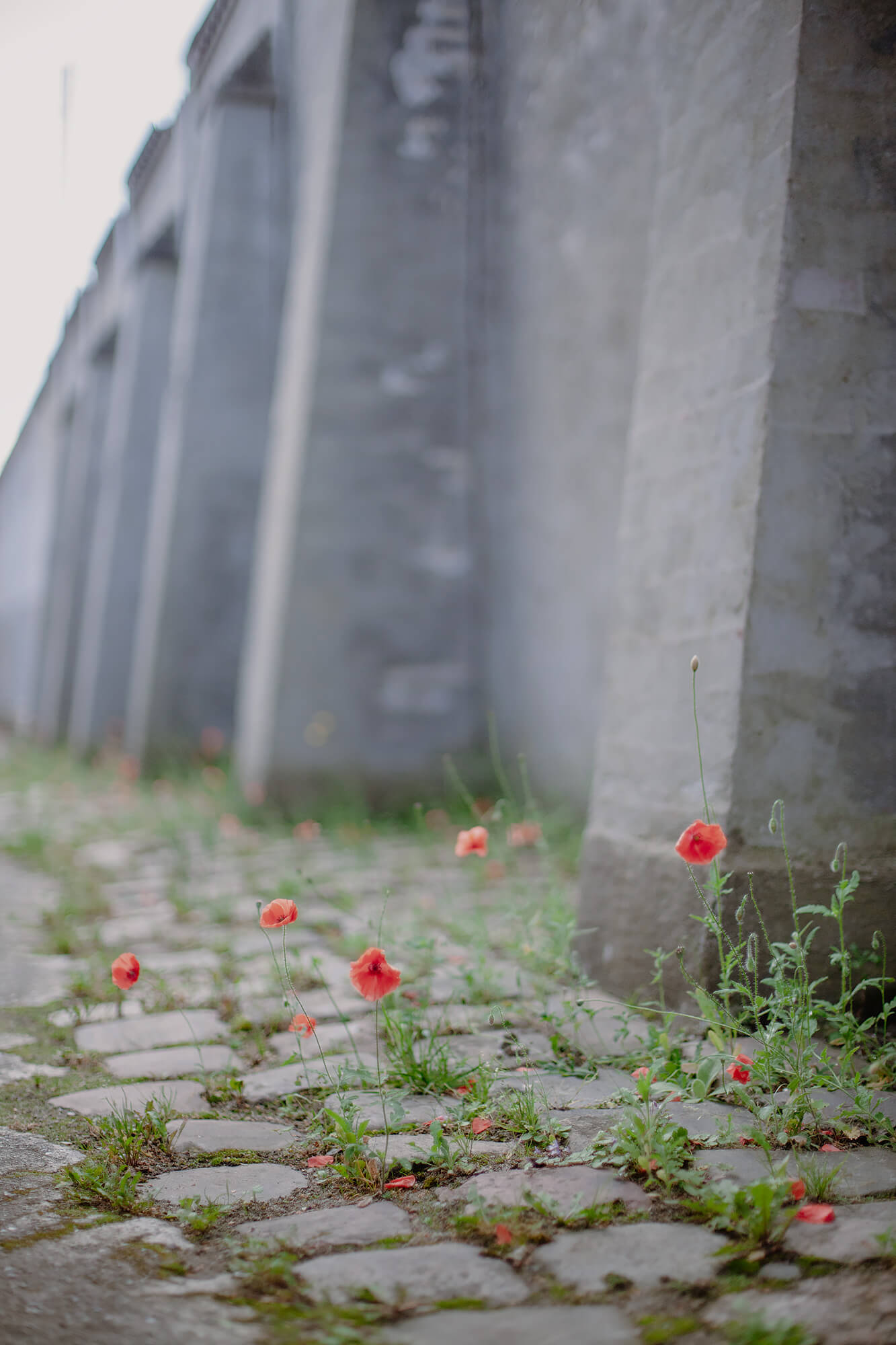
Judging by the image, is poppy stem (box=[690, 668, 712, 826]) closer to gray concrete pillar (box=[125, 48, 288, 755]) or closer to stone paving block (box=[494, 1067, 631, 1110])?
stone paving block (box=[494, 1067, 631, 1110])

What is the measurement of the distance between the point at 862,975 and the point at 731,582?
0.83 metres

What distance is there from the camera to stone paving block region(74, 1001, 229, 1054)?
7.07ft

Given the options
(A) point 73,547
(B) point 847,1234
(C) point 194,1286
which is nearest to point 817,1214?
(B) point 847,1234

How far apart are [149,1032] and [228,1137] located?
622mm

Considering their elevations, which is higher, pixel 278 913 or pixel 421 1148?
pixel 278 913

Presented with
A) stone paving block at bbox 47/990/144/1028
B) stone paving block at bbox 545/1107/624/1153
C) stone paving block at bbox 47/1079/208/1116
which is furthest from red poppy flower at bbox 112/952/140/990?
stone paving block at bbox 545/1107/624/1153

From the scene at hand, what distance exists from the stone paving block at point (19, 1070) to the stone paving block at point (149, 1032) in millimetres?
121

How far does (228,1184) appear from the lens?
4.93ft

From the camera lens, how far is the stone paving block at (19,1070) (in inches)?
76.7

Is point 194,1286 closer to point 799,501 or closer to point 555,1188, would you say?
point 555,1188

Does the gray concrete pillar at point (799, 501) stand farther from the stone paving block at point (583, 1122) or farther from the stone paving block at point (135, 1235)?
the stone paving block at point (135, 1235)

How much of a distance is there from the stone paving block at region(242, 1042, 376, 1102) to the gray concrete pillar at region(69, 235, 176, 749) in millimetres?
7278

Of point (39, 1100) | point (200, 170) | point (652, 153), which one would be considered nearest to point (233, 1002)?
point (39, 1100)

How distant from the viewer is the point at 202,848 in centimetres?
446
